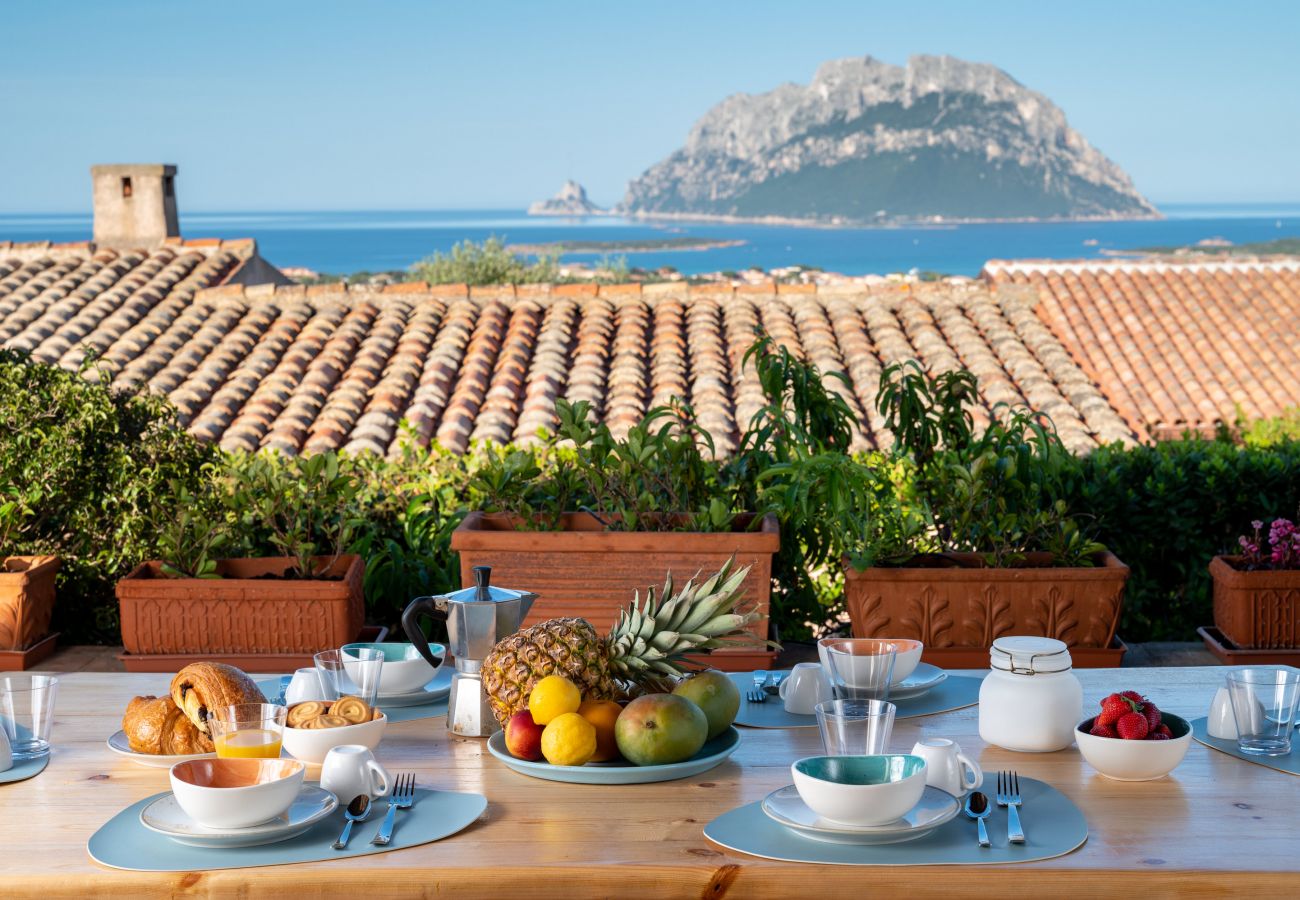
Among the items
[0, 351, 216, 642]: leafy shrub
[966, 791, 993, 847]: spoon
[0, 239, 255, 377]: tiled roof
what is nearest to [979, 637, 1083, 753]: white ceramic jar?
[966, 791, 993, 847]: spoon

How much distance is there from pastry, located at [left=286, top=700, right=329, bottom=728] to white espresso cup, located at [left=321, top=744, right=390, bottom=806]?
0.65 feet

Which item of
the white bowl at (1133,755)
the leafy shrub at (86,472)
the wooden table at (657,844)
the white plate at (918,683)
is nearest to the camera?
the wooden table at (657,844)

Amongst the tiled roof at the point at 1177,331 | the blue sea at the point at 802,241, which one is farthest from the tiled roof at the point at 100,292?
the blue sea at the point at 802,241

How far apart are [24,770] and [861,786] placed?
1.50m

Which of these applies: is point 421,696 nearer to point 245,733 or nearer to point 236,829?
point 245,733

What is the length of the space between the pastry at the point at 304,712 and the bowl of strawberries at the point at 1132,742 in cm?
137

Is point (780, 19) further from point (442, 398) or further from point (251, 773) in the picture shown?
point (251, 773)

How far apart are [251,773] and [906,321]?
11.2m

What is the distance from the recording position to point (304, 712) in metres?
2.38

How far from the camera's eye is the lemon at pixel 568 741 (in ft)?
7.36

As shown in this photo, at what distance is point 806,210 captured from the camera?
6535 inches

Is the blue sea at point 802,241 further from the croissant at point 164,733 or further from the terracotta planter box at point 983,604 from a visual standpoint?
the croissant at point 164,733

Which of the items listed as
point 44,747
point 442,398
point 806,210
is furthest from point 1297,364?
point 806,210

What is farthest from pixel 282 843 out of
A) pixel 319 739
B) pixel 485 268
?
pixel 485 268
